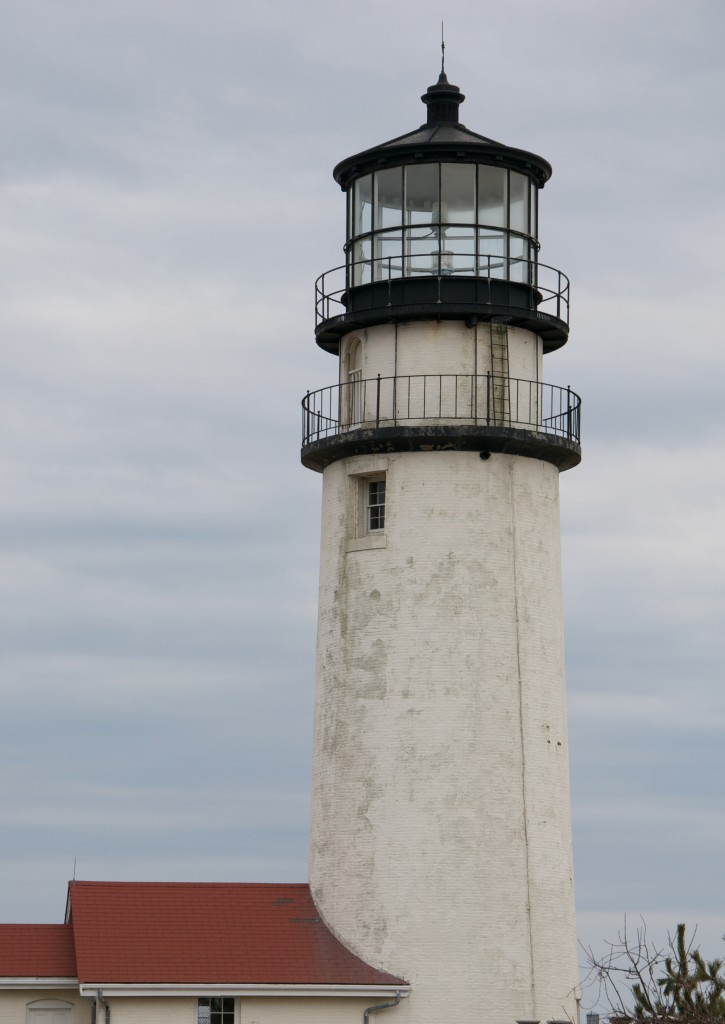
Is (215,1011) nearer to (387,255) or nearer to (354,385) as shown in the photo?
(354,385)

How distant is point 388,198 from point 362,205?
57cm

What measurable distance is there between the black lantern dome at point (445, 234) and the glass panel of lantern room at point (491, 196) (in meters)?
0.02

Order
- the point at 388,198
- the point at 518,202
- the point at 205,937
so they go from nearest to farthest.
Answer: the point at 205,937 → the point at 388,198 → the point at 518,202

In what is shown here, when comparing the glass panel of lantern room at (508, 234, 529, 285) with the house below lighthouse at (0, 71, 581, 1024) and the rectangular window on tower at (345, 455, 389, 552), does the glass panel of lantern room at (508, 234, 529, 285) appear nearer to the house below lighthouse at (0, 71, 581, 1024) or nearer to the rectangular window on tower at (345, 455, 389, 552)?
the house below lighthouse at (0, 71, 581, 1024)

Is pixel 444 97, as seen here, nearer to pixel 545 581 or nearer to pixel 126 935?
pixel 545 581

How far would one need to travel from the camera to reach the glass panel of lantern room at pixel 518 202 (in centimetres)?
3269

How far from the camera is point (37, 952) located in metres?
29.9

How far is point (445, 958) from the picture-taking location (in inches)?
1192

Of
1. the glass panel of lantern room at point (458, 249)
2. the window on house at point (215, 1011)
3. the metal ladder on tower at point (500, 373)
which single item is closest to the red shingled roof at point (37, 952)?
the window on house at point (215, 1011)

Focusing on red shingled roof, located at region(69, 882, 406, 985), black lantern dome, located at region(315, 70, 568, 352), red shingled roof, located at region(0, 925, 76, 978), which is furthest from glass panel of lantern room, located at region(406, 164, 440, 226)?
red shingled roof, located at region(0, 925, 76, 978)

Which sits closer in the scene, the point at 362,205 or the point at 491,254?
the point at 491,254

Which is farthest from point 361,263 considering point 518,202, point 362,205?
point 518,202

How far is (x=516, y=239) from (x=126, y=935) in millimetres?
12582

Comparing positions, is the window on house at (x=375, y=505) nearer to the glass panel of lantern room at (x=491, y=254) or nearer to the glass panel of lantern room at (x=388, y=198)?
the glass panel of lantern room at (x=491, y=254)
